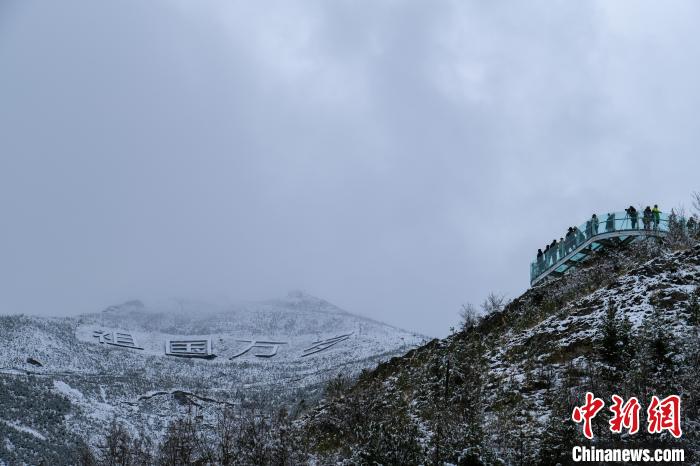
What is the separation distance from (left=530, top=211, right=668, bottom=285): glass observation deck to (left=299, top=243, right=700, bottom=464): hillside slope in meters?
2.58

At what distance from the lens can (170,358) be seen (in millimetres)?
97250

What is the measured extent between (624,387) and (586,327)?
4.19m

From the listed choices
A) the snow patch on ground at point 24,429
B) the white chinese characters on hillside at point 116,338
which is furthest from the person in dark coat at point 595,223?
the white chinese characters on hillside at point 116,338

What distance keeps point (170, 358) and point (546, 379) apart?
89252mm

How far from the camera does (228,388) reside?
7619 cm

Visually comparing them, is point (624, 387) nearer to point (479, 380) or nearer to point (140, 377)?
point (479, 380)

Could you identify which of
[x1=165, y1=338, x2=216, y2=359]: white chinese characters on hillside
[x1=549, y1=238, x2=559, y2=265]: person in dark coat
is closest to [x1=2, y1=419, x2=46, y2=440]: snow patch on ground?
[x1=549, y1=238, x2=559, y2=265]: person in dark coat

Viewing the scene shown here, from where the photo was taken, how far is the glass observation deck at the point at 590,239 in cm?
2547

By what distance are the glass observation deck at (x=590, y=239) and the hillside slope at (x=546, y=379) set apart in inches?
102

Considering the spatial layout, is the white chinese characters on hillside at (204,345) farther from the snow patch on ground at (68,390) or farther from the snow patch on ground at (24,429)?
the snow patch on ground at (24,429)

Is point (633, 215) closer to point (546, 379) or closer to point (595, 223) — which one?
point (595, 223)

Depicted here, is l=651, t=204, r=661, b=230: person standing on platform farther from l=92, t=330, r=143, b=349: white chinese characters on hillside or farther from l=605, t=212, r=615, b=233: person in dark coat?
l=92, t=330, r=143, b=349: white chinese characters on hillside

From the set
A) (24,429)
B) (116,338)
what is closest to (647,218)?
(24,429)

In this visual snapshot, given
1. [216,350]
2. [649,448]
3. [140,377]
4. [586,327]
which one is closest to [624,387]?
[649,448]
